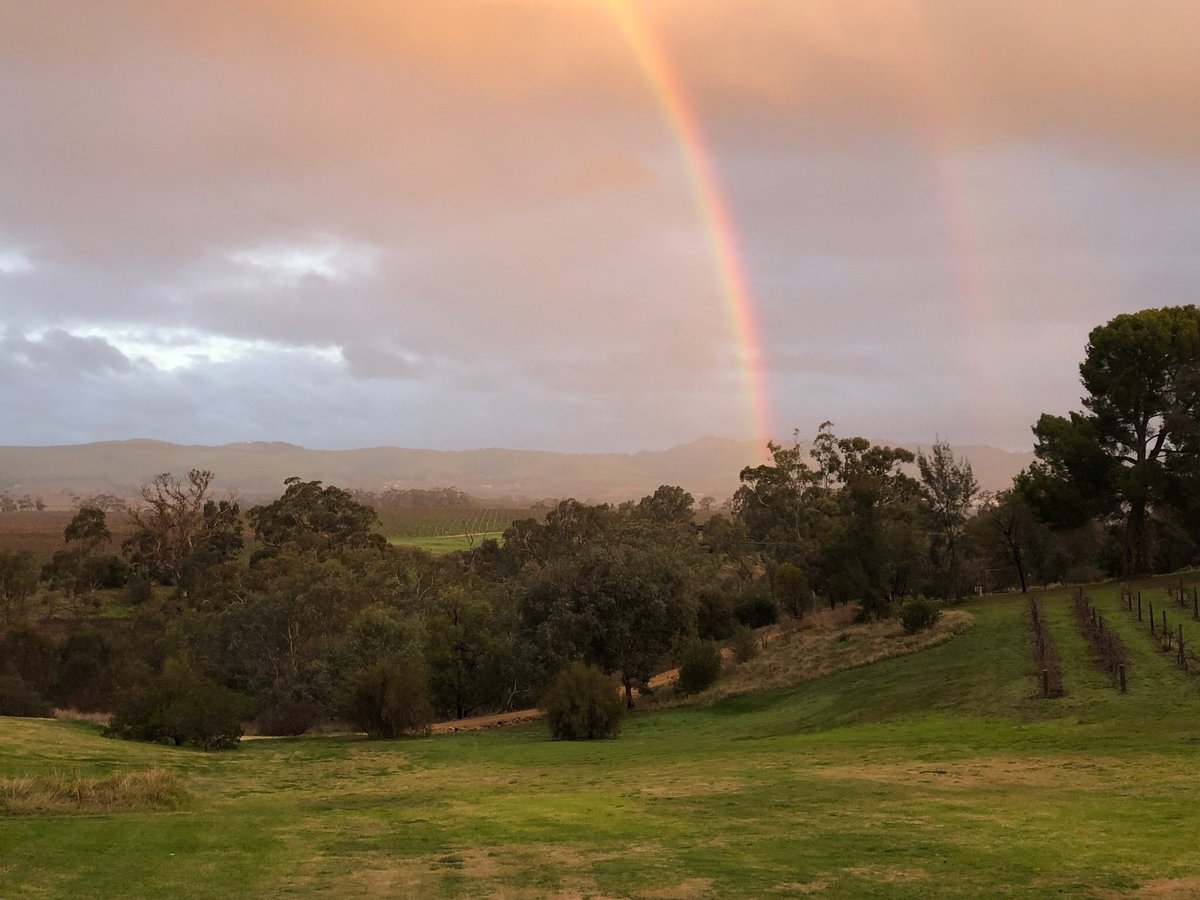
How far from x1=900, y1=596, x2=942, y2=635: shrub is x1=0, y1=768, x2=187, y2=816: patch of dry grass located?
2964 centimetres

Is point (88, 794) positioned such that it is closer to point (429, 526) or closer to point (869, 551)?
point (869, 551)

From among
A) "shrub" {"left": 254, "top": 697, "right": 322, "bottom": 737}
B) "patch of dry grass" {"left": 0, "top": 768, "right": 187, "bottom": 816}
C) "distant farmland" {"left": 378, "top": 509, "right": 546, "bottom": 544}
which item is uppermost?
"patch of dry grass" {"left": 0, "top": 768, "right": 187, "bottom": 816}

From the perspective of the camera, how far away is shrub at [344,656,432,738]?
2947cm

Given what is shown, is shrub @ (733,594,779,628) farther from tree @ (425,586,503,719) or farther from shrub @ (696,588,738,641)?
tree @ (425,586,503,719)

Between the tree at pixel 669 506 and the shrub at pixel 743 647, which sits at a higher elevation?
the tree at pixel 669 506

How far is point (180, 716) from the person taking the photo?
23609 mm

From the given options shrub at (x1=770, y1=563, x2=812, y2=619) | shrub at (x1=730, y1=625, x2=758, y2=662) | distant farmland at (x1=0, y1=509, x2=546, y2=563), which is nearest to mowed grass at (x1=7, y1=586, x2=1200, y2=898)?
shrub at (x1=730, y1=625, x2=758, y2=662)

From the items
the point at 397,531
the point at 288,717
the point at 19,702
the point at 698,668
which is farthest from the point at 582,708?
the point at 397,531

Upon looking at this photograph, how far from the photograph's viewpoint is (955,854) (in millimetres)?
10156

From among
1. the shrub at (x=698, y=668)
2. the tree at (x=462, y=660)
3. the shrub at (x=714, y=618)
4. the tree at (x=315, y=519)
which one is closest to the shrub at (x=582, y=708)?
the shrub at (x=698, y=668)

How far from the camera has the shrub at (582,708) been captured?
28.9 m

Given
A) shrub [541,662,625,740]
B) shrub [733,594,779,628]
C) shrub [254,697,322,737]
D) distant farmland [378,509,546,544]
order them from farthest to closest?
distant farmland [378,509,546,544] < shrub [733,594,779,628] < shrub [254,697,322,737] < shrub [541,662,625,740]

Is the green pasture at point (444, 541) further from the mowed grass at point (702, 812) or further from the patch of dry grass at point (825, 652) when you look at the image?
the mowed grass at point (702, 812)

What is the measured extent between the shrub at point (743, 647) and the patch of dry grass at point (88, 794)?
102 feet
